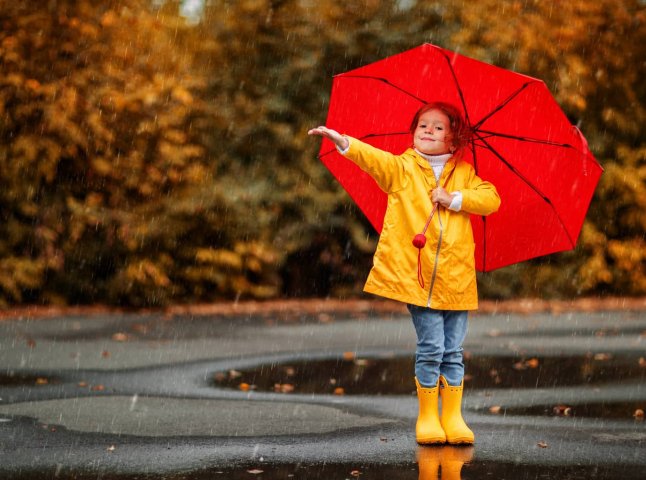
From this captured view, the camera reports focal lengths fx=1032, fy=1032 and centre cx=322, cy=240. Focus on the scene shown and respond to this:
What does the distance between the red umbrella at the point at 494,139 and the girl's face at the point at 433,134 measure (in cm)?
15

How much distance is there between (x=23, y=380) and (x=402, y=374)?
Answer: 2.73 m

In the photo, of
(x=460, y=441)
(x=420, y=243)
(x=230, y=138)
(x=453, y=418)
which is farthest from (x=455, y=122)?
(x=230, y=138)

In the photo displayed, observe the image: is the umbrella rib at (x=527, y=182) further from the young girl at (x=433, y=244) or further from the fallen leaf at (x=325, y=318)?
the fallen leaf at (x=325, y=318)

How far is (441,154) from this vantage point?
206 inches

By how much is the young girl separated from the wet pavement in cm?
34

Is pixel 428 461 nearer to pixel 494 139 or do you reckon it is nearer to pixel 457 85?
pixel 494 139

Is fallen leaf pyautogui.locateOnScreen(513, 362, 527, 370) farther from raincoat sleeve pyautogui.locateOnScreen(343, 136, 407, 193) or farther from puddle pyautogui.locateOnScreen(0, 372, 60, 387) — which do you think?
puddle pyautogui.locateOnScreen(0, 372, 60, 387)

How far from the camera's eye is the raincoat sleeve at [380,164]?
194 inches

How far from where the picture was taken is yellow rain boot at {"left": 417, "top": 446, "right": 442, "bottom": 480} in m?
4.53

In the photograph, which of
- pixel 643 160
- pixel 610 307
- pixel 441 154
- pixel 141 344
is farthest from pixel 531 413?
pixel 643 160

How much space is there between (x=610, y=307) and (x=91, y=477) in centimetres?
928

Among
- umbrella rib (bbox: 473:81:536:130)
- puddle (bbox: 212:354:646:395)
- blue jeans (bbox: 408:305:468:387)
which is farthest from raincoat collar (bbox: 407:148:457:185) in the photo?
puddle (bbox: 212:354:646:395)

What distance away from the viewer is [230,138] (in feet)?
43.9

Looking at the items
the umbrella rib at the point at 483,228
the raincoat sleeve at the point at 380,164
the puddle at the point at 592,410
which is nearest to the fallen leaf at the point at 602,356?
the puddle at the point at 592,410
